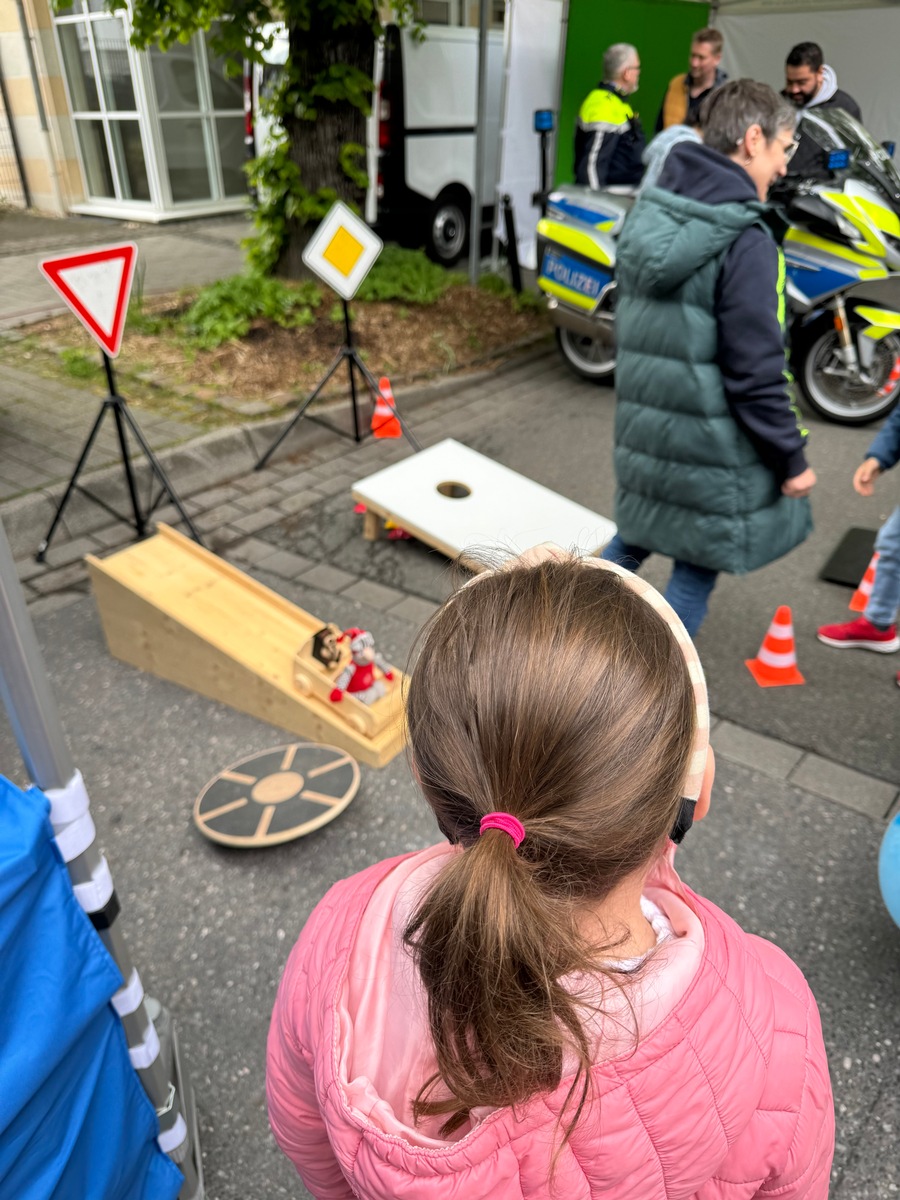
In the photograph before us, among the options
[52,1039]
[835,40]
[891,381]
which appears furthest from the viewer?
[835,40]

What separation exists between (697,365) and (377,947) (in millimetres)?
2355

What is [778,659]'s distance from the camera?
3.67 metres

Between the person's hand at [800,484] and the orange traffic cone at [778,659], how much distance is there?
2.56ft

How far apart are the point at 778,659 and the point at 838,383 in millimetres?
3601

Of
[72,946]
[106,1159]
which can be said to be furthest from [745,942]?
[106,1159]

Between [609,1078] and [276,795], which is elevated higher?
→ [609,1078]

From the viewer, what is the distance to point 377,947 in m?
1.04

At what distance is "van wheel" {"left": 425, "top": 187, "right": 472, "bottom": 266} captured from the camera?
10.0 meters

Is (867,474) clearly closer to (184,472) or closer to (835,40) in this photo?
(184,472)

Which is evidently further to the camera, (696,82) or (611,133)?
(696,82)

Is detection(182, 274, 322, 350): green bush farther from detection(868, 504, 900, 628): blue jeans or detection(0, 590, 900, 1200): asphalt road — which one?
detection(868, 504, 900, 628): blue jeans

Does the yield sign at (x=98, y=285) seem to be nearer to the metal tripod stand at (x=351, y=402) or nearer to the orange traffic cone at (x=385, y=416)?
the metal tripod stand at (x=351, y=402)

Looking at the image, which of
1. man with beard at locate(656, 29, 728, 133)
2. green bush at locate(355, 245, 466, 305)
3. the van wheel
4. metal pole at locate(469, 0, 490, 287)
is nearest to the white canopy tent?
man with beard at locate(656, 29, 728, 133)

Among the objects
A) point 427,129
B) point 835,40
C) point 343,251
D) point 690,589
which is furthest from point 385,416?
point 835,40
